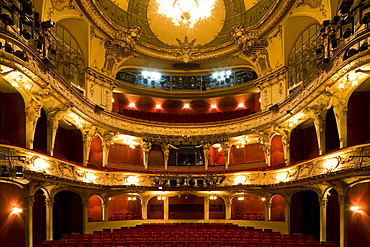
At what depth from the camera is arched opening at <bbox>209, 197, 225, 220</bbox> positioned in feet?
85.7

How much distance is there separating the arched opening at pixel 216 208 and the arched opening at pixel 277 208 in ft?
14.8

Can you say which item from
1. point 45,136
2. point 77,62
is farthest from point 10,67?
point 77,62

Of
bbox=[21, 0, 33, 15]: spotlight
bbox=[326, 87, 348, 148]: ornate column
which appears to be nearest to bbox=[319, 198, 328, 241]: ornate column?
bbox=[326, 87, 348, 148]: ornate column

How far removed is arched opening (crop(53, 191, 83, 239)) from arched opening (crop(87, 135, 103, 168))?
9.09 feet

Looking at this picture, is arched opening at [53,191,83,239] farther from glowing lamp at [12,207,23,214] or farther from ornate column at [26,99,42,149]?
ornate column at [26,99,42,149]

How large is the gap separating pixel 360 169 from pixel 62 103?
13.6 m

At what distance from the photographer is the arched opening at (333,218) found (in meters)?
16.2

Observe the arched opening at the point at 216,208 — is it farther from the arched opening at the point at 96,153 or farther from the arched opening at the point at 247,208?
the arched opening at the point at 96,153

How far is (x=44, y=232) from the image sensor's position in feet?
55.8

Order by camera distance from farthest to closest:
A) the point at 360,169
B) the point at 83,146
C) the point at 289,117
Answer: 1. the point at 83,146
2. the point at 289,117
3. the point at 360,169

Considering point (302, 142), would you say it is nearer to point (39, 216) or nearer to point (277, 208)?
point (277, 208)

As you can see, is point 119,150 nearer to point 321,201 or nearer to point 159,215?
point 159,215

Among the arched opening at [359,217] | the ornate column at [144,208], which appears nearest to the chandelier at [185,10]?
the ornate column at [144,208]

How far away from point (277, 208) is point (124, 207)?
1138 centimetres
